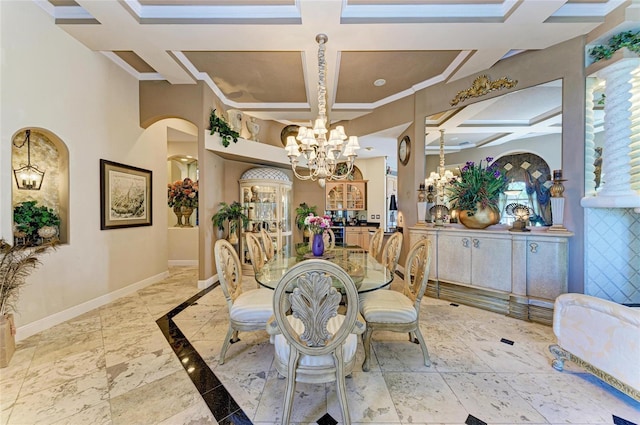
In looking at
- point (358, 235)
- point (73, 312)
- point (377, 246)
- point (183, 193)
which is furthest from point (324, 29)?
point (358, 235)

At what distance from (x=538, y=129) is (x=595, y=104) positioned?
0.51m

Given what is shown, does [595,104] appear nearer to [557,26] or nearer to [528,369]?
[557,26]

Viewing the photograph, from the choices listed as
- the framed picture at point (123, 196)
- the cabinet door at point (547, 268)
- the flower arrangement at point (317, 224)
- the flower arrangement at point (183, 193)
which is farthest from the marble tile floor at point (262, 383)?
the flower arrangement at point (183, 193)

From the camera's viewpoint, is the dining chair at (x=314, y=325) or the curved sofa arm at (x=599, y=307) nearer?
the dining chair at (x=314, y=325)

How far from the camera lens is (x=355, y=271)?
2.22 metres

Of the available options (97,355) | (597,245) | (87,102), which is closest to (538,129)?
(597,245)

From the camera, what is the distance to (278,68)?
3.54 meters

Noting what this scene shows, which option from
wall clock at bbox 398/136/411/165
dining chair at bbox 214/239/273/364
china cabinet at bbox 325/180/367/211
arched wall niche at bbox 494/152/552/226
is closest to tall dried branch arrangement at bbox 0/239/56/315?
dining chair at bbox 214/239/273/364

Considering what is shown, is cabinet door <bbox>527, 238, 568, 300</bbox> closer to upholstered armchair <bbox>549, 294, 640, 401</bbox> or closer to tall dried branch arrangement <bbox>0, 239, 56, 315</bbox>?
upholstered armchair <bbox>549, 294, 640, 401</bbox>

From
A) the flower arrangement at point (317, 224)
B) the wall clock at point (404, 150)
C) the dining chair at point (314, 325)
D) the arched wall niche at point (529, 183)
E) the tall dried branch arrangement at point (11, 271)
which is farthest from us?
the wall clock at point (404, 150)

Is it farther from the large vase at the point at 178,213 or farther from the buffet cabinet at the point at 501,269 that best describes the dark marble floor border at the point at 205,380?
the large vase at the point at 178,213

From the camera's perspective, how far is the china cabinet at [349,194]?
7137mm

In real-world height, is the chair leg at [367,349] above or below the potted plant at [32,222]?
below

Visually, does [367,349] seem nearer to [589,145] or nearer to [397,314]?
[397,314]
